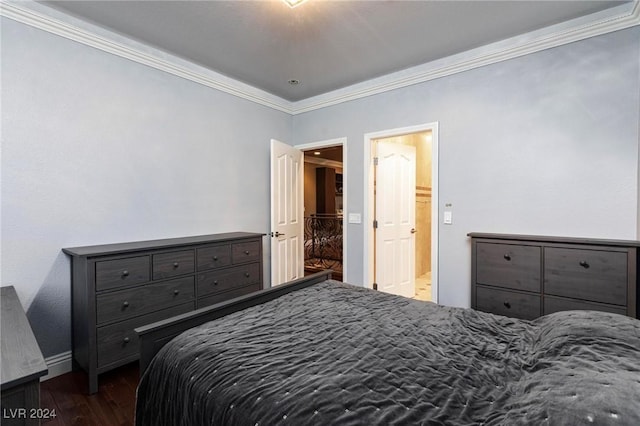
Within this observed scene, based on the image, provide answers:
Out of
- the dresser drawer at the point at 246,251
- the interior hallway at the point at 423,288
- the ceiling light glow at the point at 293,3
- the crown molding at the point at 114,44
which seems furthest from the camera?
the interior hallway at the point at 423,288

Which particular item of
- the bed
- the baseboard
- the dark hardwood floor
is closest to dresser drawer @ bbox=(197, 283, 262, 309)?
the dark hardwood floor

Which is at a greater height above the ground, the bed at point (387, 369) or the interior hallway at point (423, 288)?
the bed at point (387, 369)

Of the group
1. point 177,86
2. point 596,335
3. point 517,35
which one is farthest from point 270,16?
point 596,335

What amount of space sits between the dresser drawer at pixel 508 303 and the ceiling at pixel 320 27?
Answer: 225cm

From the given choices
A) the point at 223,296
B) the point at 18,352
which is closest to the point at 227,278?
the point at 223,296

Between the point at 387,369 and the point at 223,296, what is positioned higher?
the point at 387,369

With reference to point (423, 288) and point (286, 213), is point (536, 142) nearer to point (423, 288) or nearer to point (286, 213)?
point (423, 288)

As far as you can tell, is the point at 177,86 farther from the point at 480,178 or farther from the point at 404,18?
the point at 480,178

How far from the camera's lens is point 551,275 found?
240 centimetres

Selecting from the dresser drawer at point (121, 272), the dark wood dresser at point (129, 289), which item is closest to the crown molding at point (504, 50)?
the dark wood dresser at point (129, 289)

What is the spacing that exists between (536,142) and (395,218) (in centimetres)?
177

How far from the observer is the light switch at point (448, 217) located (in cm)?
320

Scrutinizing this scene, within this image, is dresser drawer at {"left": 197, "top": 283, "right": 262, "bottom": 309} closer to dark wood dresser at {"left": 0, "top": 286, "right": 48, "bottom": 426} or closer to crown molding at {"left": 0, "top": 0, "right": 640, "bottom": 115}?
dark wood dresser at {"left": 0, "top": 286, "right": 48, "bottom": 426}

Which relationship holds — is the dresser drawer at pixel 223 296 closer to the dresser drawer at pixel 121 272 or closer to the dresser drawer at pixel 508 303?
the dresser drawer at pixel 121 272
